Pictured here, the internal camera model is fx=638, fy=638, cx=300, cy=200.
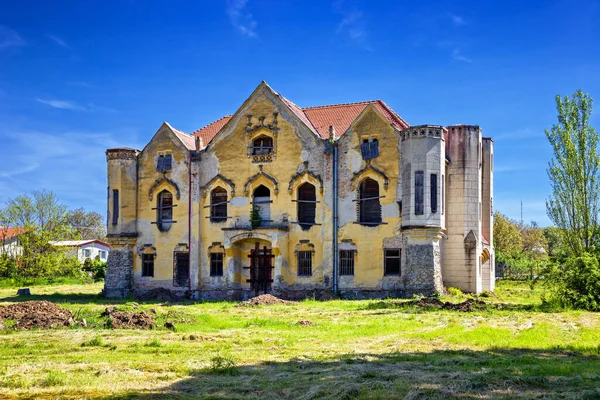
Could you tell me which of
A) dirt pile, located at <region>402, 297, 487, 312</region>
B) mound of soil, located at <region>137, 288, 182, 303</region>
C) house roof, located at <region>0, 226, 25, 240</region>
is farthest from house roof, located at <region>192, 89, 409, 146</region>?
house roof, located at <region>0, 226, 25, 240</region>

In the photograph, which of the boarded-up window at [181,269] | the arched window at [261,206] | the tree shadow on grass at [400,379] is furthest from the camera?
the boarded-up window at [181,269]

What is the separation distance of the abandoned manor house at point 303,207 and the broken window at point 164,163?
0.29 ft

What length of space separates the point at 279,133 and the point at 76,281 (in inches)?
953

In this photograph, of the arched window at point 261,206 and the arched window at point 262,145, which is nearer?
the arched window at point 261,206

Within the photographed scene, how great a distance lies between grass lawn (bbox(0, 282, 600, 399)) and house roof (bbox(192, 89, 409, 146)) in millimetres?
14626

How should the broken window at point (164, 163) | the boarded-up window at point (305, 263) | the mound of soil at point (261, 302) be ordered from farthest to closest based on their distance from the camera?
the broken window at point (164, 163), the boarded-up window at point (305, 263), the mound of soil at point (261, 302)

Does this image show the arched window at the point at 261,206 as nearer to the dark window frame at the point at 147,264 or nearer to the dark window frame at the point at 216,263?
the dark window frame at the point at 216,263

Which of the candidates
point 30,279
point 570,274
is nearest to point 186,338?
point 570,274

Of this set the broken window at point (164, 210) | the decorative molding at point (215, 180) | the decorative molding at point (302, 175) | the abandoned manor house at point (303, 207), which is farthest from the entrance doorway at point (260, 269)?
the broken window at point (164, 210)

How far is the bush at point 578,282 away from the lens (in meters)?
22.4

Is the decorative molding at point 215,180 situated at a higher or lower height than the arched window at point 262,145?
lower

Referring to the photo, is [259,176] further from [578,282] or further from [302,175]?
[578,282]

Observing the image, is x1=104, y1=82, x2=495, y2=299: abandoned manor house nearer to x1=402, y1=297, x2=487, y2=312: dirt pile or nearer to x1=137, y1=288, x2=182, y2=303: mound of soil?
x1=137, y1=288, x2=182, y2=303: mound of soil

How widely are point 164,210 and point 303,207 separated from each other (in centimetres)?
807
